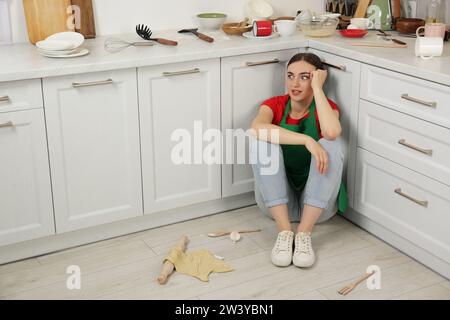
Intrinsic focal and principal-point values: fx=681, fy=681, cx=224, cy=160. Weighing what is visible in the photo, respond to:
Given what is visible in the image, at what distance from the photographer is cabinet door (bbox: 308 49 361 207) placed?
9.62ft

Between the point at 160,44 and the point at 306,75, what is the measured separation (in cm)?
67

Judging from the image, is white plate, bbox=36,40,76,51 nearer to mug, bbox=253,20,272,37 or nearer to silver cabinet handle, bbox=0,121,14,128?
silver cabinet handle, bbox=0,121,14,128

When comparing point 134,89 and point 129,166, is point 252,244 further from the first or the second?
point 134,89

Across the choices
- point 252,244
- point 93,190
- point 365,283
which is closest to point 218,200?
point 252,244

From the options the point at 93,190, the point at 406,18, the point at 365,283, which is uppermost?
the point at 406,18

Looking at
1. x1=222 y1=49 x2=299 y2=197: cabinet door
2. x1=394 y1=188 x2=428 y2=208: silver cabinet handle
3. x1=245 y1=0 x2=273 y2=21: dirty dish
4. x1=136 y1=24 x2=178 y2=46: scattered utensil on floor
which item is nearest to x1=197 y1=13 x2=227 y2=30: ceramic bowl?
x1=245 y1=0 x2=273 y2=21: dirty dish

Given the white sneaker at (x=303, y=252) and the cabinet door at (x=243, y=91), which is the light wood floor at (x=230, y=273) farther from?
the cabinet door at (x=243, y=91)

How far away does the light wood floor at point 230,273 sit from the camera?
2.60m

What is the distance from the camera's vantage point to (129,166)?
2943 mm

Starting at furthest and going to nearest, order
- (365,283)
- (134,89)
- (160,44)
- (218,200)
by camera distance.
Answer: (218,200), (160,44), (134,89), (365,283)

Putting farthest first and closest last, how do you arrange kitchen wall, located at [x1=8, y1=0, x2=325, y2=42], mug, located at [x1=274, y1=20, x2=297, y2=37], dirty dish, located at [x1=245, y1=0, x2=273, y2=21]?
dirty dish, located at [x1=245, y1=0, x2=273, y2=21] < mug, located at [x1=274, y1=20, x2=297, y2=37] < kitchen wall, located at [x1=8, y1=0, x2=325, y2=42]

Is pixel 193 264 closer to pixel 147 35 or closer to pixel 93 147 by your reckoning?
pixel 93 147

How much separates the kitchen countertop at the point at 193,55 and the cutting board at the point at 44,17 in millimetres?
76

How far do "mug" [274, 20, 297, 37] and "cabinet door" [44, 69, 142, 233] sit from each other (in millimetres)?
809
